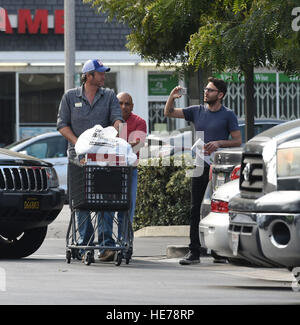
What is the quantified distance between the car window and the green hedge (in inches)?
286

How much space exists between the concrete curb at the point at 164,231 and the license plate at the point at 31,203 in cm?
318

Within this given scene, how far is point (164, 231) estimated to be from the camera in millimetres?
14469

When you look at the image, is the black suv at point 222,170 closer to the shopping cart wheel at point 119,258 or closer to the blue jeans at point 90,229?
the shopping cart wheel at point 119,258

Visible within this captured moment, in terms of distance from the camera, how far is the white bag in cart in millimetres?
10812

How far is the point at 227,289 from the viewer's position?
9016mm

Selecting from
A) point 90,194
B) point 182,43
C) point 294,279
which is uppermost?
point 182,43

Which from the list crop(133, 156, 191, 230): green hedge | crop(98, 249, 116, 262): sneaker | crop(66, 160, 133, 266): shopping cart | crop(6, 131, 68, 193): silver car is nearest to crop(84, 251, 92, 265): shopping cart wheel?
crop(66, 160, 133, 266): shopping cart

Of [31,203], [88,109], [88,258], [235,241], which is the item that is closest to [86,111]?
[88,109]

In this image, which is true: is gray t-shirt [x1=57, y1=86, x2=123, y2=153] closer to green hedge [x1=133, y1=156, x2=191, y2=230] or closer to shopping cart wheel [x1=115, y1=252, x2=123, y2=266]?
shopping cart wheel [x1=115, y1=252, x2=123, y2=266]

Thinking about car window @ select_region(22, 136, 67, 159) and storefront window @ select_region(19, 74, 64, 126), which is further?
storefront window @ select_region(19, 74, 64, 126)

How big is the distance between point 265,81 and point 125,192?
17.7 m

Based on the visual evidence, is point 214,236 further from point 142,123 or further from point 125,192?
point 142,123

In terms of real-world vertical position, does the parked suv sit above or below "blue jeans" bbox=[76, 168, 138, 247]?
above
